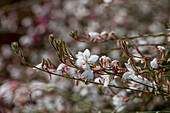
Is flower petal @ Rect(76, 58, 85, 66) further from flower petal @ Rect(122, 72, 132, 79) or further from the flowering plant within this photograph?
flower petal @ Rect(122, 72, 132, 79)

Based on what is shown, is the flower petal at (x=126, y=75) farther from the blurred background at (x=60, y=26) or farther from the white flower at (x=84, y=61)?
the blurred background at (x=60, y=26)

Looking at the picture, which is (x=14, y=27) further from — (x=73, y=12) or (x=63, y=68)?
(x=63, y=68)

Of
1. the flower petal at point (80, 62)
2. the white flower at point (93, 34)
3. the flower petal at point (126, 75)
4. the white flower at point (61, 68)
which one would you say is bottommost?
the flower petal at point (126, 75)

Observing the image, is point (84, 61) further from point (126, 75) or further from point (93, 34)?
point (93, 34)

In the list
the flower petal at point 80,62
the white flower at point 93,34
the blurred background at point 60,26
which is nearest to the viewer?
the flower petal at point 80,62

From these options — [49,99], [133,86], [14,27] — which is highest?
[14,27]

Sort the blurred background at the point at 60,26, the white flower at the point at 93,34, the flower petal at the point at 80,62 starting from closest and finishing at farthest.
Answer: the flower petal at the point at 80,62 → the white flower at the point at 93,34 → the blurred background at the point at 60,26

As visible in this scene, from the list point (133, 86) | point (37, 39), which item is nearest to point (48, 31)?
point (37, 39)

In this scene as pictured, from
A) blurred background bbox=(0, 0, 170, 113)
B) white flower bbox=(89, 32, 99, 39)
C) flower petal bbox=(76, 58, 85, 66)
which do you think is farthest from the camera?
blurred background bbox=(0, 0, 170, 113)

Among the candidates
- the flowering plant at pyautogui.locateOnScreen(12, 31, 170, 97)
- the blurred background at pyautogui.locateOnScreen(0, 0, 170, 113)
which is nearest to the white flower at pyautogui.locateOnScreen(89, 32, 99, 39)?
the flowering plant at pyautogui.locateOnScreen(12, 31, 170, 97)

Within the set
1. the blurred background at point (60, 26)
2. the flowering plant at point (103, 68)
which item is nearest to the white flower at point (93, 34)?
the flowering plant at point (103, 68)

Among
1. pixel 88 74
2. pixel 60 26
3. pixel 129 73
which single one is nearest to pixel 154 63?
pixel 129 73
